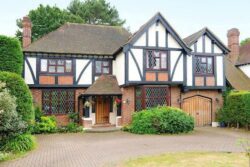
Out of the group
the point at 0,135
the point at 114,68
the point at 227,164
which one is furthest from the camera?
the point at 114,68

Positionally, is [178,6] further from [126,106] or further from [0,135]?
[0,135]

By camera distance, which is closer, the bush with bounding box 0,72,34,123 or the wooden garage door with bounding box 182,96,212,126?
the bush with bounding box 0,72,34,123

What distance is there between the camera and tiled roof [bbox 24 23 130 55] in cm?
2064

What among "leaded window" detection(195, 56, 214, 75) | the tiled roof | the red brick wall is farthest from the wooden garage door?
the red brick wall

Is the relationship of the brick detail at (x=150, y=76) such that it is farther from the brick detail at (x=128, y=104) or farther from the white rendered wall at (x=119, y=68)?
the white rendered wall at (x=119, y=68)

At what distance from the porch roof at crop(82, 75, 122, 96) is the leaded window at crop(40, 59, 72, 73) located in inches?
91.0

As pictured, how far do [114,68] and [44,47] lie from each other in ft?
18.0

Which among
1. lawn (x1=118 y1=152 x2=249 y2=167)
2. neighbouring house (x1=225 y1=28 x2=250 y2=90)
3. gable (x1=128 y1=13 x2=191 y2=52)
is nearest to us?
lawn (x1=118 y1=152 x2=249 y2=167)

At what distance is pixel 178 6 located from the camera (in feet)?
56.6

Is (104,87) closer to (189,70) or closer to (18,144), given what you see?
(189,70)

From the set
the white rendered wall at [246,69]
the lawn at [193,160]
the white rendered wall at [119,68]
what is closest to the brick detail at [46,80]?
the white rendered wall at [119,68]

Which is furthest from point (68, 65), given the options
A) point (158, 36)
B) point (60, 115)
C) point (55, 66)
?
point (158, 36)

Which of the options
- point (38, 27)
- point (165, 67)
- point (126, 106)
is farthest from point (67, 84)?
point (38, 27)

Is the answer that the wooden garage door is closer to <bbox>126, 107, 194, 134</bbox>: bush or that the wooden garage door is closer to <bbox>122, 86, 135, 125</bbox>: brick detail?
<bbox>126, 107, 194, 134</bbox>: bush
